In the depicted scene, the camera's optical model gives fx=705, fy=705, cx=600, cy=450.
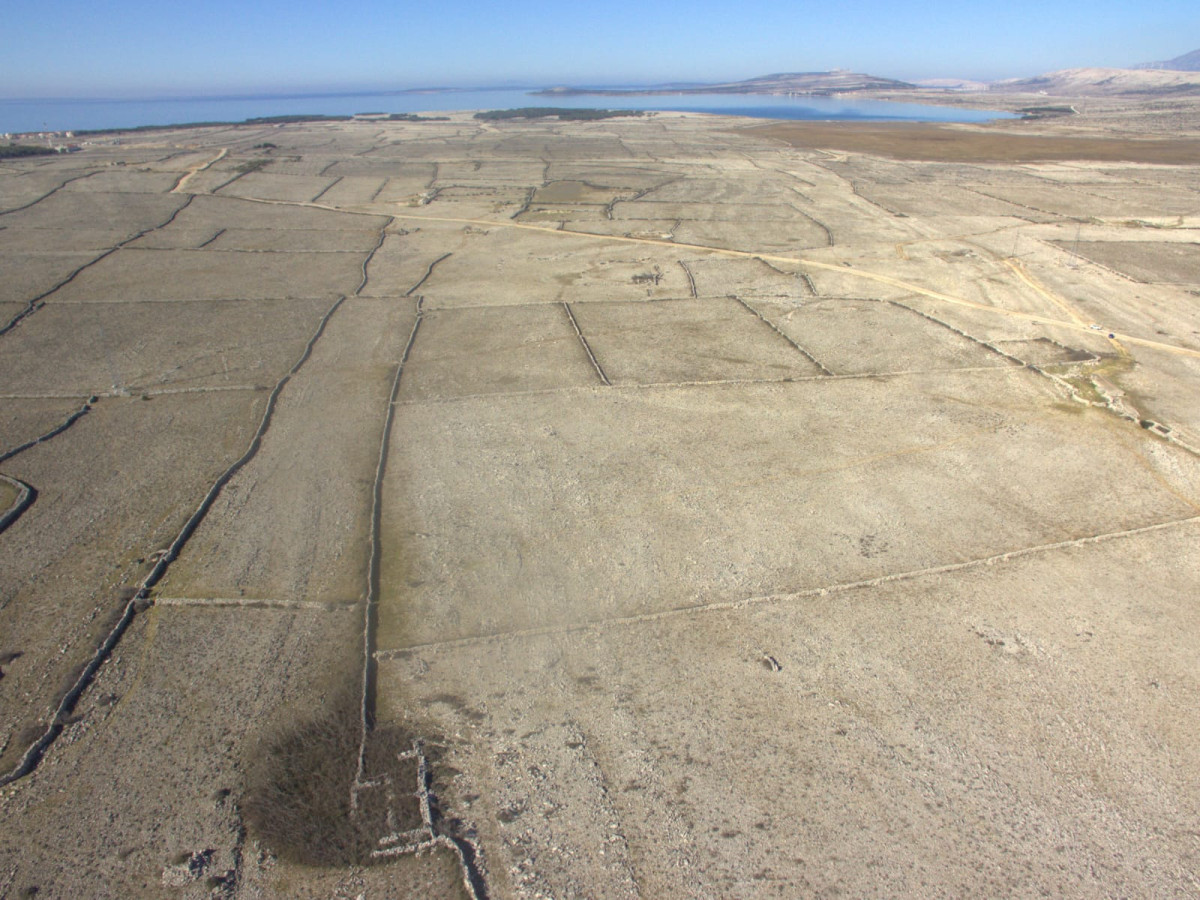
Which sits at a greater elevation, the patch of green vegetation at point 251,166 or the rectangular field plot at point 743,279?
the patch of green vegetation at point 251,166

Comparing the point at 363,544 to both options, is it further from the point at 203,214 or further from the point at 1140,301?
the point at 203,214

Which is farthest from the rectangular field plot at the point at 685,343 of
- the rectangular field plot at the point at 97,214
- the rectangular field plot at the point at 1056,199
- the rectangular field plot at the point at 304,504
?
the rectangular field plot at the point at 1056,199

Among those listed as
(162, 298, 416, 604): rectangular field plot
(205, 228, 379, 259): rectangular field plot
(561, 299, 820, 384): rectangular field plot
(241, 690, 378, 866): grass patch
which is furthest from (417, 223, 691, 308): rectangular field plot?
(241, 690, 378, 866): grass patch

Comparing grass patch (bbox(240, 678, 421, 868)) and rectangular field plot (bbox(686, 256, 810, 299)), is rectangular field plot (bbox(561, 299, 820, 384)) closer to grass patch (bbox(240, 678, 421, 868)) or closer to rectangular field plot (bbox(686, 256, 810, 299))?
rectangular field plot (bbox(686, 256, 810, 299))

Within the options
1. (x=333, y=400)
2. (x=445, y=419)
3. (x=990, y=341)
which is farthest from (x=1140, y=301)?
(x=333, y=400)

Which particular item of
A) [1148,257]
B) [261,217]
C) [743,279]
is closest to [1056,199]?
[1148,257]

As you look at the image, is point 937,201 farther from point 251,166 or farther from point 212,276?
point 251,166

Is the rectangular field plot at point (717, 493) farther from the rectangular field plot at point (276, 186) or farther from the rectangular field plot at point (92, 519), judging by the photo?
the rectangular field plot at point (276, 186)
